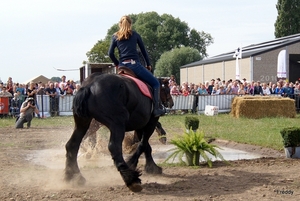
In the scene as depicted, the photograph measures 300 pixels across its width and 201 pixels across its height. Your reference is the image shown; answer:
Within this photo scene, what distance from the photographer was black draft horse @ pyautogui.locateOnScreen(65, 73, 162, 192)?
278 inches

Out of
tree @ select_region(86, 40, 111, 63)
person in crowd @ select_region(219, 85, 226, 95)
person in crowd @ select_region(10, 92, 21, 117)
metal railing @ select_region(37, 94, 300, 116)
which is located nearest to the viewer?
person in crowd @ select_region(10, 92, 21, 117)

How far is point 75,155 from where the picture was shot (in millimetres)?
7840

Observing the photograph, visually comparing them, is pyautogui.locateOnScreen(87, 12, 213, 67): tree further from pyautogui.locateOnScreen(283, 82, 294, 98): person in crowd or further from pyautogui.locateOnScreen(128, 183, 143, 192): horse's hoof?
pyautogui.locateOnScreen(128, 183, 143, 192): horse's hoof

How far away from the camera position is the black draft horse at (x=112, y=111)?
7055 millimetres

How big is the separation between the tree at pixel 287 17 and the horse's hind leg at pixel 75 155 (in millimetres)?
69816

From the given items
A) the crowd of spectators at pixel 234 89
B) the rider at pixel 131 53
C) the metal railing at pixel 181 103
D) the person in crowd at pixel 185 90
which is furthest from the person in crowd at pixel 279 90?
the rider at pixel 131 53

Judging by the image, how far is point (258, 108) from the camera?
2375 cm

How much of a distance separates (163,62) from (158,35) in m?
12.9

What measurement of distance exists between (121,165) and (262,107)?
18.0m

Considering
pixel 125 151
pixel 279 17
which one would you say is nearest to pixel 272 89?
pixel 125 151

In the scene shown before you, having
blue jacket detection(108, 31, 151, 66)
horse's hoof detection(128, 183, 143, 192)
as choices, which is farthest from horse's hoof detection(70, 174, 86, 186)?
blue jacket detection(108, 31, 151, 66)

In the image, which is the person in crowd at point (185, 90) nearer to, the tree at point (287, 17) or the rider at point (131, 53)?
the rider at point (131, 53)

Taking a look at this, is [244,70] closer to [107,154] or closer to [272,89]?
[272,89]

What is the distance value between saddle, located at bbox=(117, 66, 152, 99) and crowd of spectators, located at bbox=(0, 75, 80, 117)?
15.6 metres
